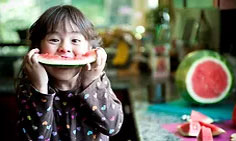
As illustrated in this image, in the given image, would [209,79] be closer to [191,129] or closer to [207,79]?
[207,79]

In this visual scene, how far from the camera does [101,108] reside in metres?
1.31

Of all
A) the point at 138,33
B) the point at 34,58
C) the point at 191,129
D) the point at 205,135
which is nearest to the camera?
the point at 34,58

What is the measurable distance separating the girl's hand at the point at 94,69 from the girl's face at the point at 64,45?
24mm

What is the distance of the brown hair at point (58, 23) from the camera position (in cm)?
129

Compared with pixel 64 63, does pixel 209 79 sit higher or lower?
lower

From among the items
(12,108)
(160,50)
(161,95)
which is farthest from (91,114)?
(12,108)

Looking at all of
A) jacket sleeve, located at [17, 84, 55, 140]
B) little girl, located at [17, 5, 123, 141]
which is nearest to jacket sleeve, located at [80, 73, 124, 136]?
little girl, located at [17, 5, 123, 141]

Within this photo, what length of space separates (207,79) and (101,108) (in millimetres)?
779

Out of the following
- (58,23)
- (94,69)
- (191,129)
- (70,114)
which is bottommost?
(191,129)

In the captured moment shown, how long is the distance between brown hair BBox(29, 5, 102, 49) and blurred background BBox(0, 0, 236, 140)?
59cm

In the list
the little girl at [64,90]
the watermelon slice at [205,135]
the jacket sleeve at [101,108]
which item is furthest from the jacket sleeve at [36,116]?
the watermelon slice at [205,135]

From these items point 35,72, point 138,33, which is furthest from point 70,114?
point 138,33

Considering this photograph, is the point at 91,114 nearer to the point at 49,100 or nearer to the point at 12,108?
the point at 49,100

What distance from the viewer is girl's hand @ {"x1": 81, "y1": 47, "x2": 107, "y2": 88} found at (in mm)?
1272
